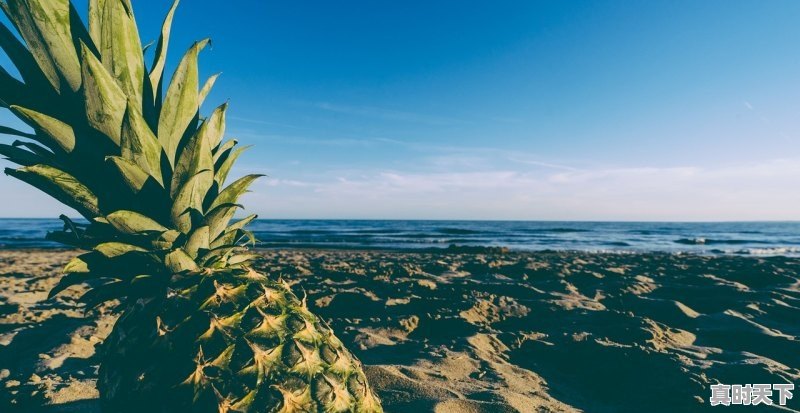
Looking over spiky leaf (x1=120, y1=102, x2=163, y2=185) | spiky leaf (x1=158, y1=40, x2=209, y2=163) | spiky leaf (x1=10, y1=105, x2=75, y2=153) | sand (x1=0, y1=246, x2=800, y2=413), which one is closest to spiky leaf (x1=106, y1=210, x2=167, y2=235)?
spiky leaf (x1=120, y1=102, x2=163, y2=185)

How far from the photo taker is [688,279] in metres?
8.03

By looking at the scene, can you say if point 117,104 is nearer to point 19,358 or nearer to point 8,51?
point 8,51

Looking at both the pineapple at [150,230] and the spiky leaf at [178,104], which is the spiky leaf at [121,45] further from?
the spiky leaf at [178,104]

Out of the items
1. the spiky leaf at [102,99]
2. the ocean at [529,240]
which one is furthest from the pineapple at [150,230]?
the ocean at [529,240]

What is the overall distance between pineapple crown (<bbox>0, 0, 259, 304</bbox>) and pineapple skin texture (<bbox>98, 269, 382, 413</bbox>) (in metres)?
0.23

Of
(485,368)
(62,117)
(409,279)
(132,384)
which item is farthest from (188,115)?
(409,279)

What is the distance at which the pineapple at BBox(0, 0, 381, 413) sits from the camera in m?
1.70

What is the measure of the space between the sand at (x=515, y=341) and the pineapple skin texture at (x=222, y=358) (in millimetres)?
1279

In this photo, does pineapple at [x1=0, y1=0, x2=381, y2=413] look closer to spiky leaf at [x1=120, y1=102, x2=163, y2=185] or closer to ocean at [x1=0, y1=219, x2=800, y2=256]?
spiky leaf at [x1=120, y1=102, x2=163, y2=185]

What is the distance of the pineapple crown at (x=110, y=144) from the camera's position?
1.81 metres

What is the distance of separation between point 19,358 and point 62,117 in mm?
3258

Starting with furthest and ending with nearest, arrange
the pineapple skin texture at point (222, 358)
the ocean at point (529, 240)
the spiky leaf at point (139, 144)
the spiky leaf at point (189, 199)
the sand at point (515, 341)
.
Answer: the ocean at point (529, 240)
the sand at point (515, 341)
the spiky leaf at point (189, 199)
the spiky leaf at point (139, 144)
the pineapple skin texture at point (222, 358)

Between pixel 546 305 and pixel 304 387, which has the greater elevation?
pixel 304 387

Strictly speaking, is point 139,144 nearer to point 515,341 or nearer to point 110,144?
point 110,144
